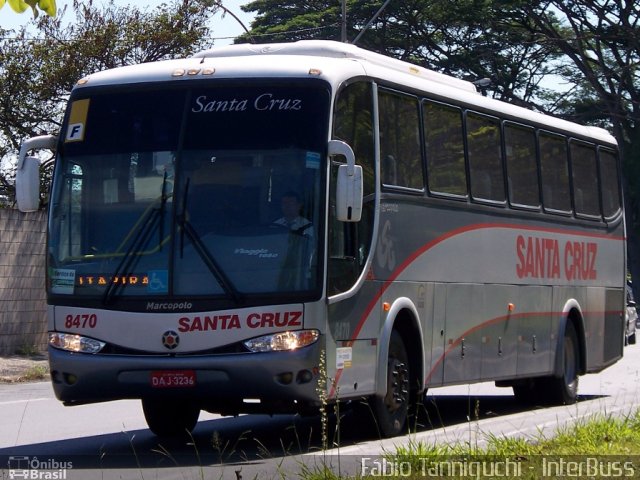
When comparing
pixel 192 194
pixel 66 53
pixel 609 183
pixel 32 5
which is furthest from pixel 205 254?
pixel 66 53

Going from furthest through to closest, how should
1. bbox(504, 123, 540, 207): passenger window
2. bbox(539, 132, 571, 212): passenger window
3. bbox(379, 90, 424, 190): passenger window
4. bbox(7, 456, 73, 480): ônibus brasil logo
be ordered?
bbox(539, 132, 571, 212): passenger window → bbox(504, 123, 540, 207): passenger window → bbox(379, 90, 424, 190): passenger window → bbox(7, 456, 73, 480): ônibus brasil logo

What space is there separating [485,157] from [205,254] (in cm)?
482

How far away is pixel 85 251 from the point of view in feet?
35.7

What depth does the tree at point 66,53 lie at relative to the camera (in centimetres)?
3228

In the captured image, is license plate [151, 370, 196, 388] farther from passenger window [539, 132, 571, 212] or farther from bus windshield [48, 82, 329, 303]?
passenger window [539, 132, 571, 212]

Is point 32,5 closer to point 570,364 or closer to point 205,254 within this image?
point 205,254

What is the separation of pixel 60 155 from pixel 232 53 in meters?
2.34

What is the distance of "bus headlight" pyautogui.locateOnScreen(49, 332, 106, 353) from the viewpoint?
1066cm

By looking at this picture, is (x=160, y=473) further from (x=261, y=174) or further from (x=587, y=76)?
(x=587, y=76)

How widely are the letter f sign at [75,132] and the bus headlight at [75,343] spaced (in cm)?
167

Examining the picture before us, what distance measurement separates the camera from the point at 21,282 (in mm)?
22250

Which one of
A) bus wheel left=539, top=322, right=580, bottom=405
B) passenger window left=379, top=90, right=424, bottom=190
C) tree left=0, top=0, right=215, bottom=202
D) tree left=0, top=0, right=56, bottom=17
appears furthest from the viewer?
tree left=0, top=0, right=215, bottom=202

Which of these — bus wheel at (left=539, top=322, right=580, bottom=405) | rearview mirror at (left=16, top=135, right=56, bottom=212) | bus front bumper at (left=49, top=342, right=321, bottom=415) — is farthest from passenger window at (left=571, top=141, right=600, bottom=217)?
rearview mirror at (left=16, top=135, right=56, bottom=212)

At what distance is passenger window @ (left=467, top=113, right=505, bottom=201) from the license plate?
469 cm
